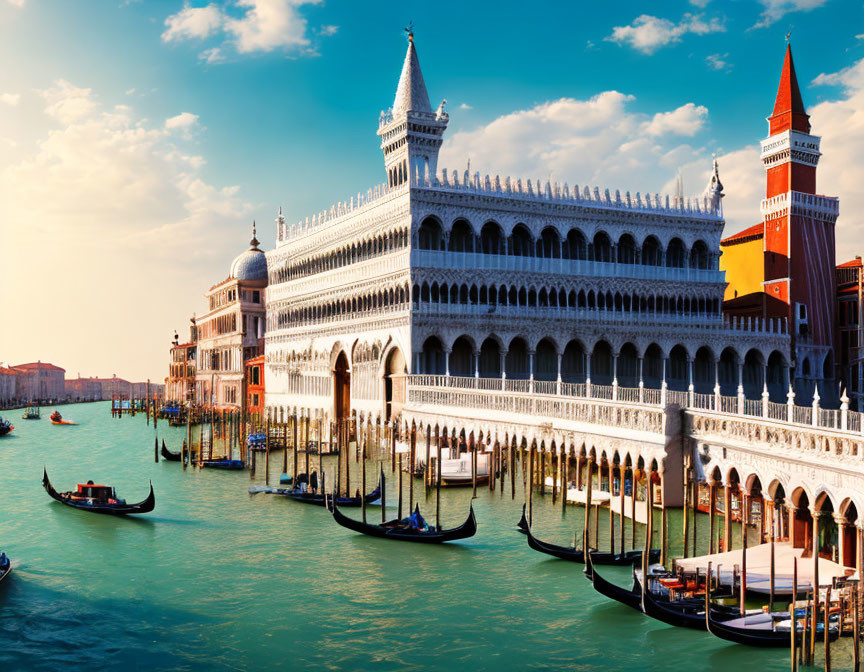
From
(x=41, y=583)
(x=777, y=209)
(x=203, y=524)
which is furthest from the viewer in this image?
(x=777, y=209)

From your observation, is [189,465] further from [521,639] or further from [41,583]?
[521,639]

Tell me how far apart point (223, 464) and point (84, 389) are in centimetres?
12131

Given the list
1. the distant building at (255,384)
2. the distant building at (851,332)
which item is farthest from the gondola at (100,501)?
the distant building at (851,332)

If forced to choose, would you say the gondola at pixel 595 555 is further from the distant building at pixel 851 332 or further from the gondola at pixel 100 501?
the distant building at pixel 851 332

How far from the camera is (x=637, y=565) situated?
1495 cm

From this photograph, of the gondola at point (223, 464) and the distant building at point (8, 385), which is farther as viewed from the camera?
the distant building at point (8, 385)

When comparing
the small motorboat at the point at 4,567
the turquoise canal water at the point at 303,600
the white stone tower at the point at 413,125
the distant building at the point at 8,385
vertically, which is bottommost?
the turquoise canal water at the point at 303,600

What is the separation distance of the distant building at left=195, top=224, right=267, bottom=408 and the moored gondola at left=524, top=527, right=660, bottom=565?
4531 cm

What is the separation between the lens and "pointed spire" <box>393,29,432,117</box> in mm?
37000

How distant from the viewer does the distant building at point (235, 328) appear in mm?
59812

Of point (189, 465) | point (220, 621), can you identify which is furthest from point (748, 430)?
point (189, 465)

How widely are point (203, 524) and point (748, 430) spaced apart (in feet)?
41.1

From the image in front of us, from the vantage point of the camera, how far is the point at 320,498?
2284cm

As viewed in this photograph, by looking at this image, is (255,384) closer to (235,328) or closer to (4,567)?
(235,328)
